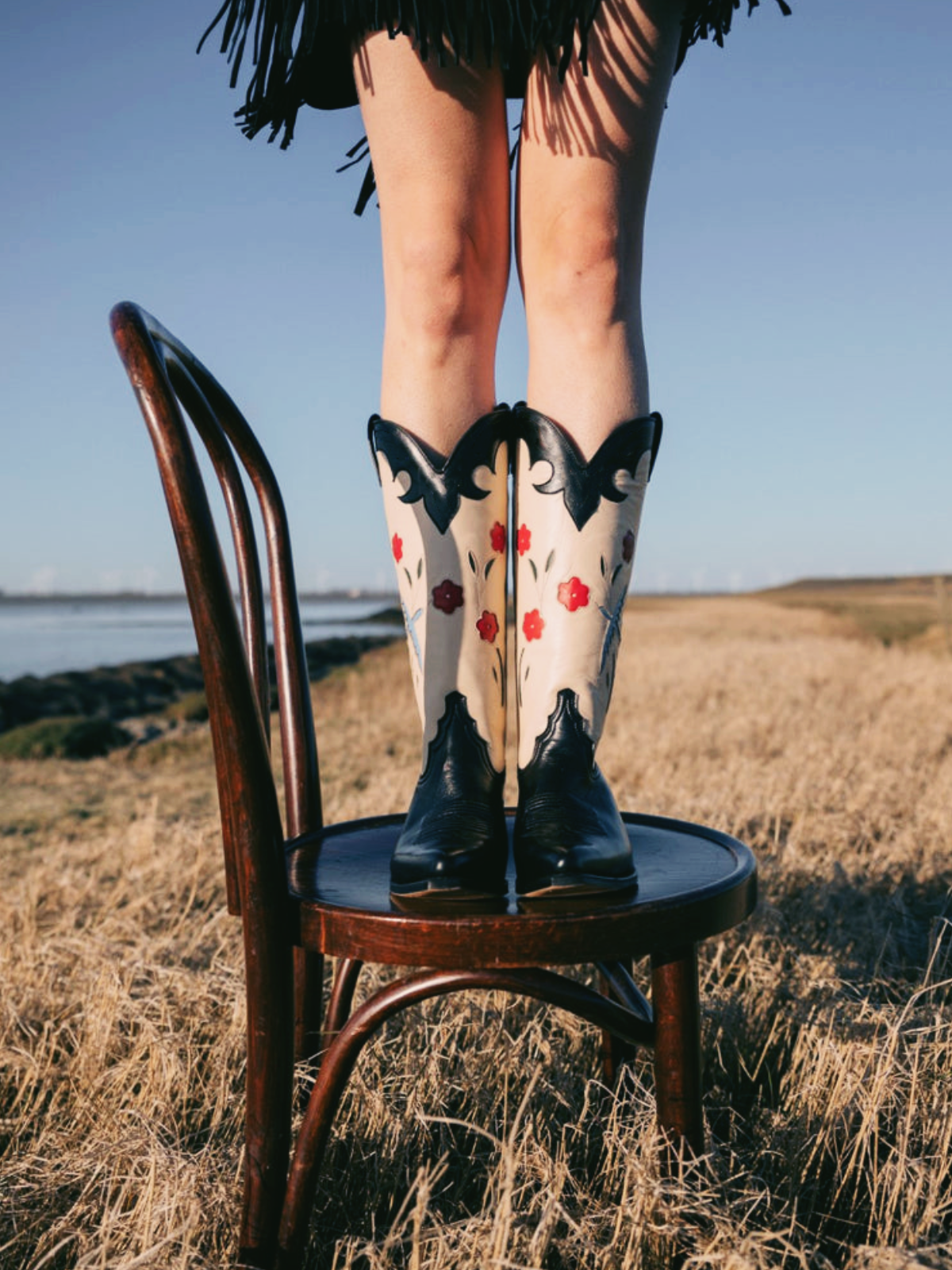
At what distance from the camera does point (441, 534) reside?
3.89ft

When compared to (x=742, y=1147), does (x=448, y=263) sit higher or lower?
higher

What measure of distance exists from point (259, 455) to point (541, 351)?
1.50ft

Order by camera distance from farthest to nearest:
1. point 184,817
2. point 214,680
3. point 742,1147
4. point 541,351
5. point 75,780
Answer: point 75,780
point 184,817
point 742,1147
point 541,351
point 214,680

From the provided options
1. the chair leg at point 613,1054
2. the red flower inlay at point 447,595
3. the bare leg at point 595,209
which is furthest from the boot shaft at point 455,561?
the chair leg at point 613,1054

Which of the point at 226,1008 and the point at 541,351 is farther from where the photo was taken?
the point at 226,1008

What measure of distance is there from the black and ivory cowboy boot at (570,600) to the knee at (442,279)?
14 centimetres

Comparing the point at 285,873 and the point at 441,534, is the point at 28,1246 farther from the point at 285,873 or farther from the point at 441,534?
the point at 441,534

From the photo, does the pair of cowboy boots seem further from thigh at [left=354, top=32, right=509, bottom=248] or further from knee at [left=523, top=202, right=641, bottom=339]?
thigh at [left=354, top=32, right=509, bottom=248]

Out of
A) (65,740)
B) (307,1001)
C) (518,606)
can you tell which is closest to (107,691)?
(65,740)

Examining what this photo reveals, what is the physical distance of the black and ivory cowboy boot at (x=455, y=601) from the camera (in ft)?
3.88

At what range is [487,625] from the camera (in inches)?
47.2

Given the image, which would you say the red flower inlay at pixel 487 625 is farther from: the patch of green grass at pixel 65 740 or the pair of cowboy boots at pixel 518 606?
the patch of green grass at pixel 65 740

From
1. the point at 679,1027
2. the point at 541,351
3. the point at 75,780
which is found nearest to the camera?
the point at 679,1027

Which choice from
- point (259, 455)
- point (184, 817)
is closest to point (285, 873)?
point (259, 455)
